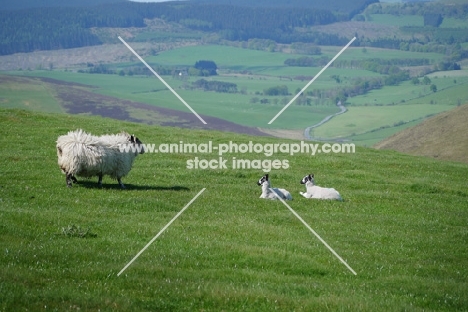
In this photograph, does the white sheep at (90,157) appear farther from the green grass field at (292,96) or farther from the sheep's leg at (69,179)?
the green grass field at (292,96)

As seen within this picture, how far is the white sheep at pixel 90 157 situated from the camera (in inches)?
933

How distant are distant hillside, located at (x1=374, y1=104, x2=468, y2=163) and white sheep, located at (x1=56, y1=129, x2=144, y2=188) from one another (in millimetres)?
35491

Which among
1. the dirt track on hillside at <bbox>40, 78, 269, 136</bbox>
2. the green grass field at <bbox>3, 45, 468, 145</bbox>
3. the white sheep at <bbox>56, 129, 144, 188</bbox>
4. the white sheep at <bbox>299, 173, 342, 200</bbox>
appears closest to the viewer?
the white sheep at <bbox>56, 129, 144, 188</bbox>

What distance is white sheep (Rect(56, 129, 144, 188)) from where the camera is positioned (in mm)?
23703

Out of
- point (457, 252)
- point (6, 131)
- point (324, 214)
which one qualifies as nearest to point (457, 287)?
point (457, 252)

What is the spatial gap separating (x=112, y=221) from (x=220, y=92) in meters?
139

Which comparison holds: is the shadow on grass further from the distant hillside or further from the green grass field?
the green grass field

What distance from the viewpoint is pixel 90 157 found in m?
23.8

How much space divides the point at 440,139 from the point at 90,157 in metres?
42.0

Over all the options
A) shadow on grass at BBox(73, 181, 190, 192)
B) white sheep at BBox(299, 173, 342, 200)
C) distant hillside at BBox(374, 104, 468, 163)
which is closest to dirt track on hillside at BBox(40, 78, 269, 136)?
distant hillside at BBox(374, 104, 468, 163)

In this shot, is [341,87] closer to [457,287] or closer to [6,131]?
[6,131]

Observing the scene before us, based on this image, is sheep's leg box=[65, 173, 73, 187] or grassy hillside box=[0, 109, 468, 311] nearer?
grassy hillside box=[0, 109, 468, 311]

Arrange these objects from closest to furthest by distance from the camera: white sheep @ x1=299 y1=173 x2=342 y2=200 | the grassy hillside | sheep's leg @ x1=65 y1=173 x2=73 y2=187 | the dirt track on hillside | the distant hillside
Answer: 1. the grassy hillside
2. sheep's leg @ x1=65 y1=173 x2=73 y2=187
3. white sheep @ x1=299 y1=173 x2=342 y2=200
4. the distant hillside
5. the dirt track on hillside

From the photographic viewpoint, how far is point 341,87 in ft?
526
